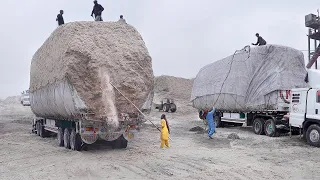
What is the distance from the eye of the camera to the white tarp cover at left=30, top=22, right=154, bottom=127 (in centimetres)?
1124

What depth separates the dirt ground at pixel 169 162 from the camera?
850 cm

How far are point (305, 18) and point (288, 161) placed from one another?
23537mm

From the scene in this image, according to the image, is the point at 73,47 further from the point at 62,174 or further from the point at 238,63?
the point at 238,63

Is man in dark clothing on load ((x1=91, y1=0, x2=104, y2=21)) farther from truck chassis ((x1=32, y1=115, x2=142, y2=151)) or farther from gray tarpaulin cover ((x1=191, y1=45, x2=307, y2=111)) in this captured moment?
gray tarpaulin cover ((x1=191, y1=45, x2=307, y2=111))

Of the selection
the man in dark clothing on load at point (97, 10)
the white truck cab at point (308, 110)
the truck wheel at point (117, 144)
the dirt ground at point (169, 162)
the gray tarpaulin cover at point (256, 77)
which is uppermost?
the man in dark clothing on load at point (97, 10)

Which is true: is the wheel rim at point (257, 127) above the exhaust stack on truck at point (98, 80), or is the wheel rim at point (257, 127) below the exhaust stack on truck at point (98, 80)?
below

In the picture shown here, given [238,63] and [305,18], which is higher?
[305,18]

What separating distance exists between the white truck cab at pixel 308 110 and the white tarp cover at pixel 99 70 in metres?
6.29

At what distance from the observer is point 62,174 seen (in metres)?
Result: 8.62

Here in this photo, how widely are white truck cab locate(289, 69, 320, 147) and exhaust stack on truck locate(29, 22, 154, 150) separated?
248 inches

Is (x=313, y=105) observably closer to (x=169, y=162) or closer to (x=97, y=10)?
(x=169, y=162)

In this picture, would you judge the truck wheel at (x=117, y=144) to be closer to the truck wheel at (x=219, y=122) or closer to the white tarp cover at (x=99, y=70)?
the white tarp cover at (x=99, y=70)

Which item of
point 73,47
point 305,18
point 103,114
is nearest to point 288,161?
point 103,114

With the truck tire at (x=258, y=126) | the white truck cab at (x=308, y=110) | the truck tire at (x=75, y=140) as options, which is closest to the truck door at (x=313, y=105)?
the white truck cab at (x=308, y=110)
